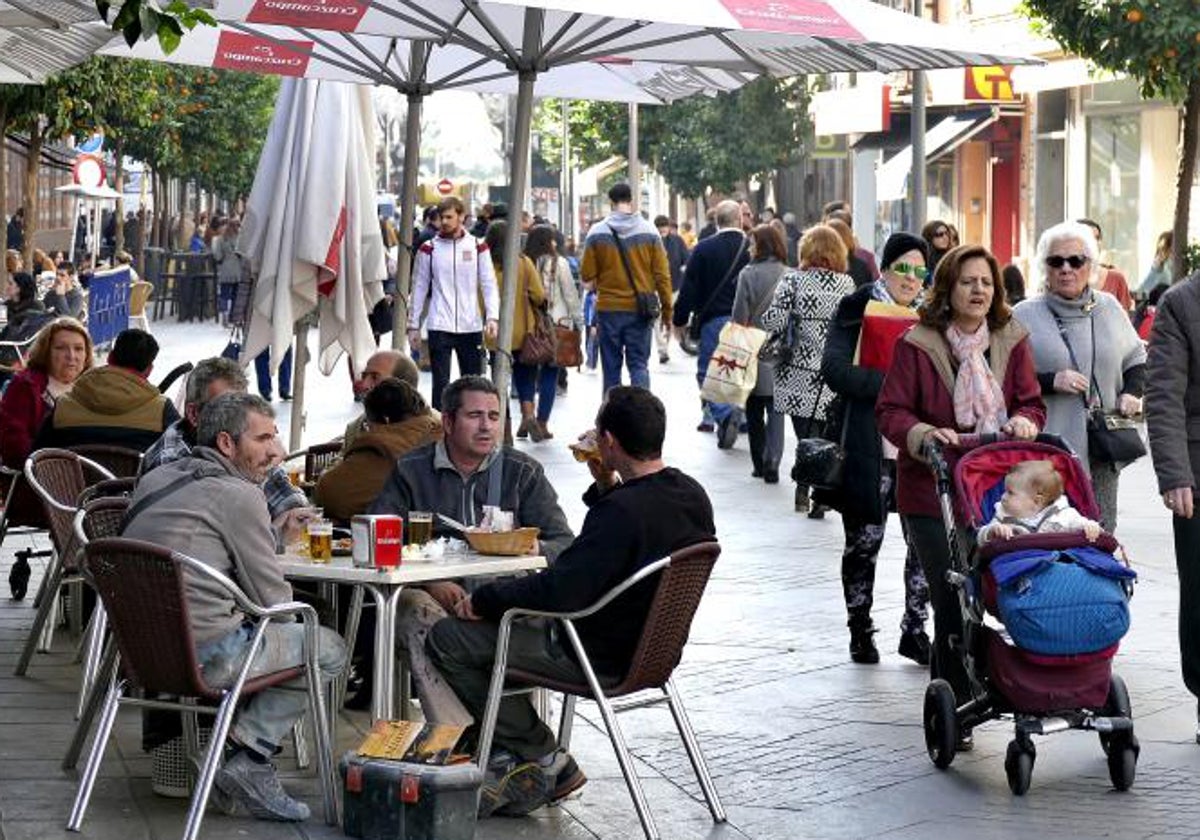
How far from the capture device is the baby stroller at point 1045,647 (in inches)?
337

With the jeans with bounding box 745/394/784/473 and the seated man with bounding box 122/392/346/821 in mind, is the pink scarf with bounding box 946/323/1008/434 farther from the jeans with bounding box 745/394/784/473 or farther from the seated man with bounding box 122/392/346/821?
the jeans with bounding box 745/394/784/473

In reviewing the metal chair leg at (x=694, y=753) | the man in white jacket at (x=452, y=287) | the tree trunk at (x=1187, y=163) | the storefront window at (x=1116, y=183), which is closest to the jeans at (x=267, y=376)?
the man in white jacket at (x=452, y=287)

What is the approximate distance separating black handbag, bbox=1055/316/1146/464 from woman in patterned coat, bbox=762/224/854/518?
488 cm

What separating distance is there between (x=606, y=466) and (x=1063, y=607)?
1557 millimetres

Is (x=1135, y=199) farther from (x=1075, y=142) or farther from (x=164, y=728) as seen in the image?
(x=164, y=728)

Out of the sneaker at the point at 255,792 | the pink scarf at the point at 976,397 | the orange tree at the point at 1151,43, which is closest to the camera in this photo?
the sneaker at the point at 255,792

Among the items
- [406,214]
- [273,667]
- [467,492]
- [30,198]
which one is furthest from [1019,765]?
[30,198]

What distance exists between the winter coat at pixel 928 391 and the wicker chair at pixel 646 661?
1860 mm

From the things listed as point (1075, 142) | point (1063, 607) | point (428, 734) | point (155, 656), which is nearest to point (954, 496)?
point (1063, 607)

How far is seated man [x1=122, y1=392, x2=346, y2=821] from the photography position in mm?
7867

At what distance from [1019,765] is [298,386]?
6752 mm

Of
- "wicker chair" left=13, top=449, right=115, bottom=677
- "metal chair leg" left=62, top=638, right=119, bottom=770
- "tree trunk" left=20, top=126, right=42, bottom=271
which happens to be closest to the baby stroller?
"metal chair leg" left=62, top=638, right=119, bottom=770

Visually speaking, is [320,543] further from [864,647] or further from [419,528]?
[864,647]

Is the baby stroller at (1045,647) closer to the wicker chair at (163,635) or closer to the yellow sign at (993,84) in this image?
the wicker chair at (163,635)
